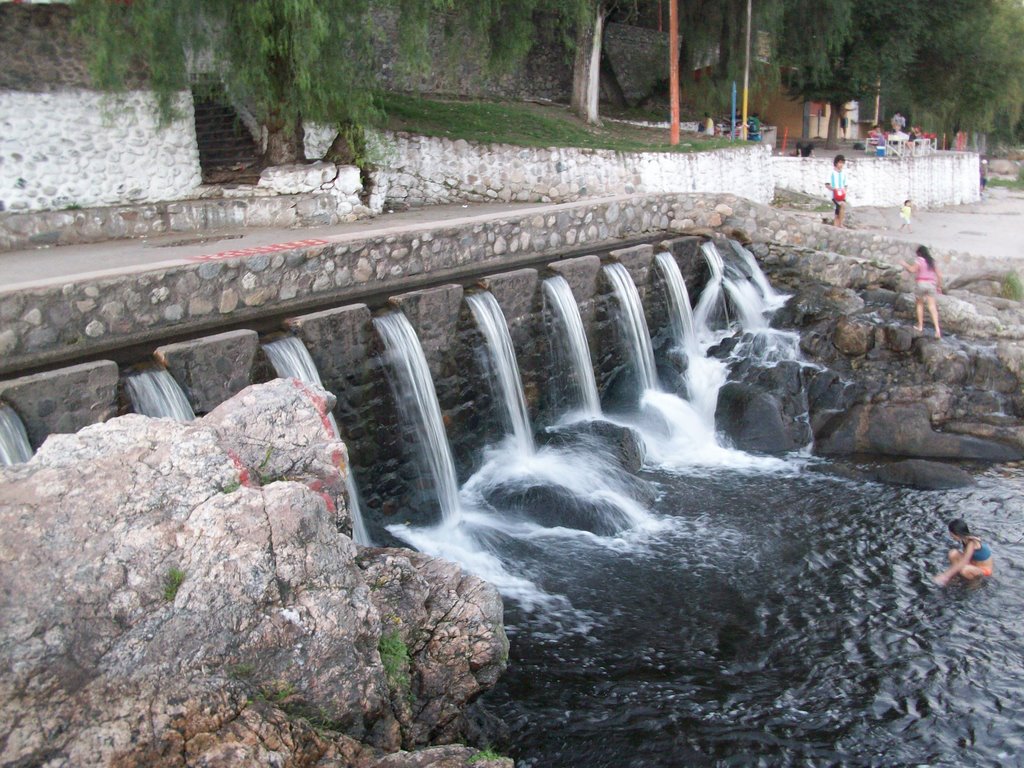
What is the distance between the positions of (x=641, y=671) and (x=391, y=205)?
11.2 meters

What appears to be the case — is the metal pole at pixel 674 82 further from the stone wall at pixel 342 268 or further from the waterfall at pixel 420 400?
the waterfall at pixel 420 400

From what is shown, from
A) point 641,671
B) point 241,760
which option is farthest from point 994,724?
point 241,760

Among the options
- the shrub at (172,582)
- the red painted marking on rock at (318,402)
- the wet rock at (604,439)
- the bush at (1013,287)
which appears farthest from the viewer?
the bush at (1013,287)

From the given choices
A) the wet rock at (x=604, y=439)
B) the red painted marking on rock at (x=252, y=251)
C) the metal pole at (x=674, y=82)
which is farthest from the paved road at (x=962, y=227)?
the red painted marking on rock at (x=252, y=251)

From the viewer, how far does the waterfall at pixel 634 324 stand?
44.0 feet

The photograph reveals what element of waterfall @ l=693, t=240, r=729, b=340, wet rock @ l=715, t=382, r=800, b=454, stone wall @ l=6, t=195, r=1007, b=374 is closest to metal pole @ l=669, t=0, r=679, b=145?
stone wall @ l=6, t=195, r=1007, b=374

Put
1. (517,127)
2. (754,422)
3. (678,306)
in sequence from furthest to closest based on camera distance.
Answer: (517,127) < (678,306) < (754,422)

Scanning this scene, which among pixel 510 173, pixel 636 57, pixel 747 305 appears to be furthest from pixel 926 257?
pixel 636 57

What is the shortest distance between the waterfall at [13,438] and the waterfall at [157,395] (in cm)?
90

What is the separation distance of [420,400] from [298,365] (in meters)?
1.57

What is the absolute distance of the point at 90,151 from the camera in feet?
43.8

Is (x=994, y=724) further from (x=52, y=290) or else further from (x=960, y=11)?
(x=960, y=11)

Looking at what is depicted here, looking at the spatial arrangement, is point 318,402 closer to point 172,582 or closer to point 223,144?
point 172,582

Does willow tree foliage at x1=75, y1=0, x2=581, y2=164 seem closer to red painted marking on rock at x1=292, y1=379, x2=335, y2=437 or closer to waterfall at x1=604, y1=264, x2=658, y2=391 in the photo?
waterfall at x1=604, y1=264, x2=658, y2=391
